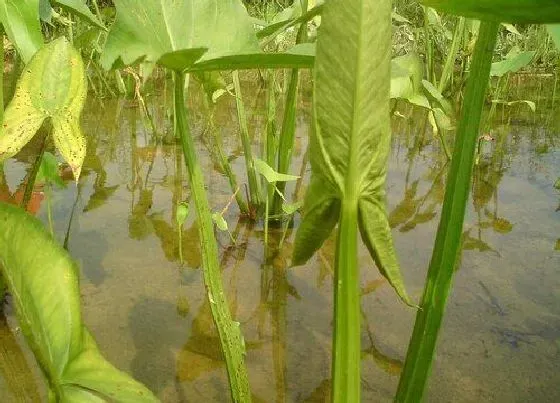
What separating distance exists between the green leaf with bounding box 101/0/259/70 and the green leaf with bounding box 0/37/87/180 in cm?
3

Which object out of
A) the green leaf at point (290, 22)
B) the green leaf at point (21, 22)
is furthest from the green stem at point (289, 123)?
the green leaf at point (21, 22)

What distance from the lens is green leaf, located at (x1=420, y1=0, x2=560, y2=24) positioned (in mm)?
284

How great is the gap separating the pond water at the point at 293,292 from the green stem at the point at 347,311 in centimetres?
29

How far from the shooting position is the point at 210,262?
51 centimetres

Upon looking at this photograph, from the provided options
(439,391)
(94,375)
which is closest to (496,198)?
(439,391)

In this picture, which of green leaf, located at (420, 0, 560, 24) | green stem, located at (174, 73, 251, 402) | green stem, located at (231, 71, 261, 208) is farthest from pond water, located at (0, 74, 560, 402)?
green leaf, located at (420, 0, 560, 24)

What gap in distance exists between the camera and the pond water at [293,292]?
755 mm

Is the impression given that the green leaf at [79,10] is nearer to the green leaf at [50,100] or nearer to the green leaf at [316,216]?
the green leaf at [50,100]

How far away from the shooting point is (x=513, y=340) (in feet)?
2.68

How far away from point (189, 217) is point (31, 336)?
→ 0.95 m

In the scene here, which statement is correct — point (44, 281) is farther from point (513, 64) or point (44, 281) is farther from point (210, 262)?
point (513, 64)

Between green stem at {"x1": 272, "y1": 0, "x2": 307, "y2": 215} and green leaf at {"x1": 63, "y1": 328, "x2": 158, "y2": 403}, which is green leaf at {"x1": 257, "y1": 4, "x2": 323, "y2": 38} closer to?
green leaf at {"x1": 63, "y1": 328, "x2": 158, "y2": 403}

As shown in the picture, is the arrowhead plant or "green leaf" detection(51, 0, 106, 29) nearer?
the arrowhead plant

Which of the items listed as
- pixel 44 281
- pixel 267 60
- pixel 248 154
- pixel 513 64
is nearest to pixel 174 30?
pixel 267 60
